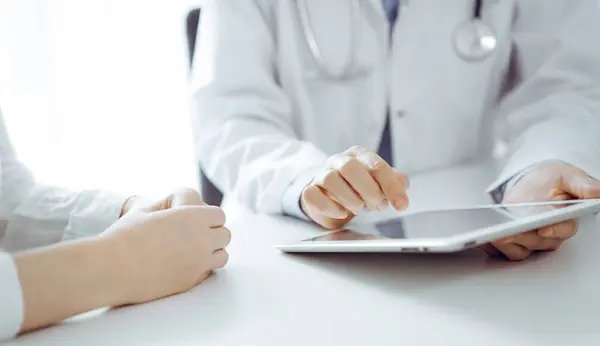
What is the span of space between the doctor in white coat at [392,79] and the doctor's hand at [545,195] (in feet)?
0.30

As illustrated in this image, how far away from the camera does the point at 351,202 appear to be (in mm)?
604

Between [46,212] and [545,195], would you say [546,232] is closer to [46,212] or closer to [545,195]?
[545,195]

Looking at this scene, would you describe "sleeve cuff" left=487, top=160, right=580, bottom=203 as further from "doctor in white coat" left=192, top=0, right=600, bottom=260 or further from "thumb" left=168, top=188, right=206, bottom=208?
"thumb" left=168, top=188, right=206, bottom=208

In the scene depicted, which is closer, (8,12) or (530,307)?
(530,307)

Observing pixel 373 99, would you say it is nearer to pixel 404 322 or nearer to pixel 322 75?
pixel 322 75

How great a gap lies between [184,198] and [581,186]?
0.39 metres

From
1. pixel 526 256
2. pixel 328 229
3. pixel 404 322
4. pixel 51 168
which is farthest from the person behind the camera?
pixel 51 168

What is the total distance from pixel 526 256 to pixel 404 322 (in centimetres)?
19

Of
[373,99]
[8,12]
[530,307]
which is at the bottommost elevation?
[530,307]

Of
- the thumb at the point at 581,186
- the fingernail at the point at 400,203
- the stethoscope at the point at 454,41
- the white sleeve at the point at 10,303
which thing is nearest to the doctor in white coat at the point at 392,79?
the stethoscope at the point at 454,41

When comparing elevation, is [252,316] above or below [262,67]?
below

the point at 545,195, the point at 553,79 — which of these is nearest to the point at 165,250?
the point at 545,195

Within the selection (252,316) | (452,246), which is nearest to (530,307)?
(452,246)

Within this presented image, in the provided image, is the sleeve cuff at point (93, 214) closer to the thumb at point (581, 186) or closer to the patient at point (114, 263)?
the patient at point (114, 263)
